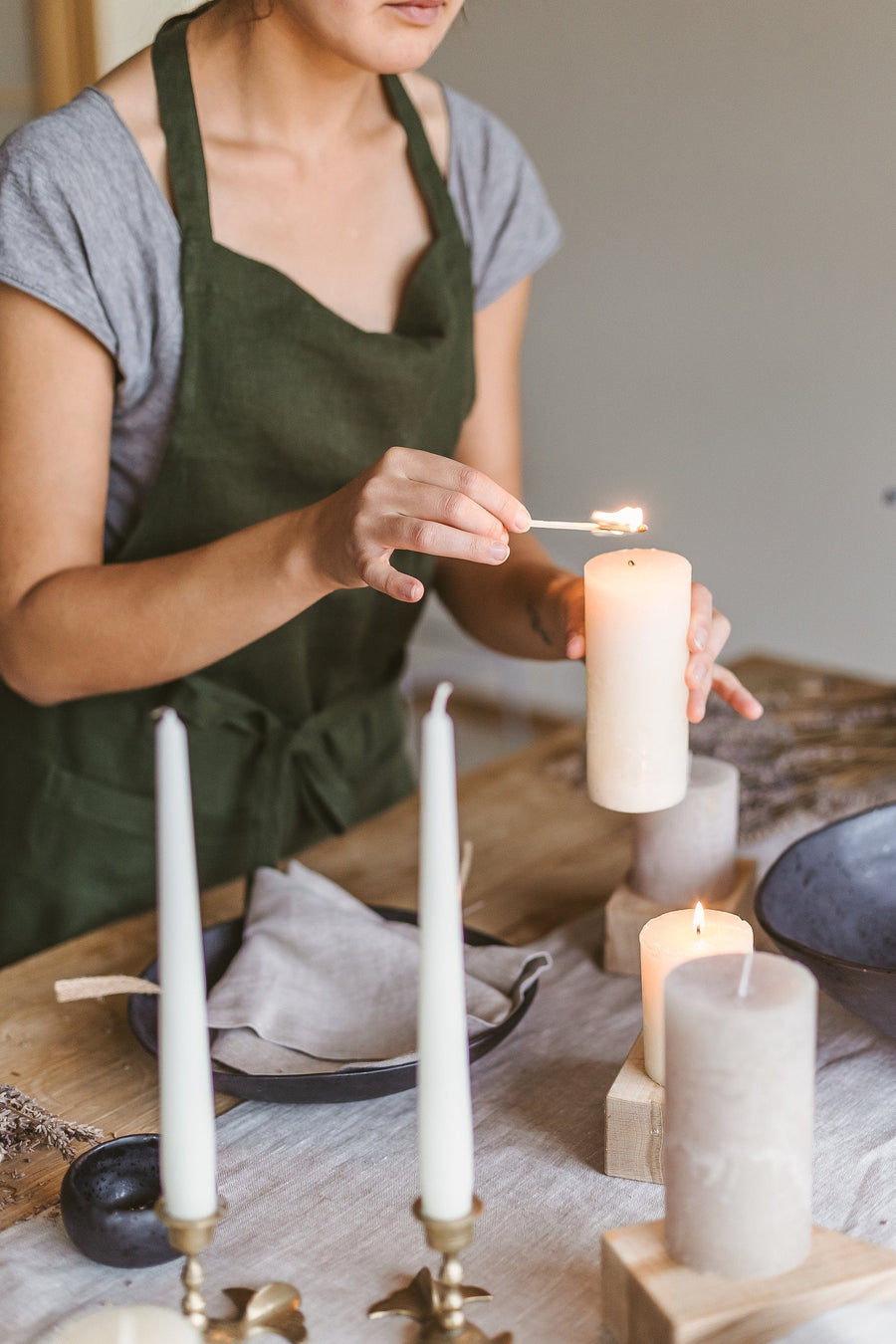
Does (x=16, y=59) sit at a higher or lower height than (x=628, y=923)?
higher

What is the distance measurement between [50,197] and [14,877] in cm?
66

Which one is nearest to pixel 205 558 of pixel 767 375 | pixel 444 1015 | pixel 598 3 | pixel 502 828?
pixel 502 828

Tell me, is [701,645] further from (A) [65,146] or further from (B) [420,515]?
(A) [65,146]

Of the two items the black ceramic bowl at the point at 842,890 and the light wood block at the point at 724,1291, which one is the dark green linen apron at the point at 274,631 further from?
the light wood block at the point at 724,1291

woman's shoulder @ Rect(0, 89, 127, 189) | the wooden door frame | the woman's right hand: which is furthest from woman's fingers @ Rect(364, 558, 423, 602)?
the wooden door frame

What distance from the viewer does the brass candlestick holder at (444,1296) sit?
0.56 meters

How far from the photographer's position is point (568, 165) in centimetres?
333

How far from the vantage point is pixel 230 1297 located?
698 millimetres

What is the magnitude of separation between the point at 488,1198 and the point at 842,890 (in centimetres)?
37

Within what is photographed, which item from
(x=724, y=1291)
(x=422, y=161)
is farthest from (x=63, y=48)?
(x=724, y=1291)

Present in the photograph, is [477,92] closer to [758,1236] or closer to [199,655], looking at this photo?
[199,655]

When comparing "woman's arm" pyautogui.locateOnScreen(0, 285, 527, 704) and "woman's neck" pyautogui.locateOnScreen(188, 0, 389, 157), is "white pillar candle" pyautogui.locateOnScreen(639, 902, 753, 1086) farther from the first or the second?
"woman's neck" pyautogui.locateOnScreen(188, 0, 389, 157)

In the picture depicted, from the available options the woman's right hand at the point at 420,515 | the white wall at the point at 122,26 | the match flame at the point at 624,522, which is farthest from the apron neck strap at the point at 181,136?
the match flame at the point at 624,522

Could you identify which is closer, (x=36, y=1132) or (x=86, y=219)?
(x=36, y=1132)
